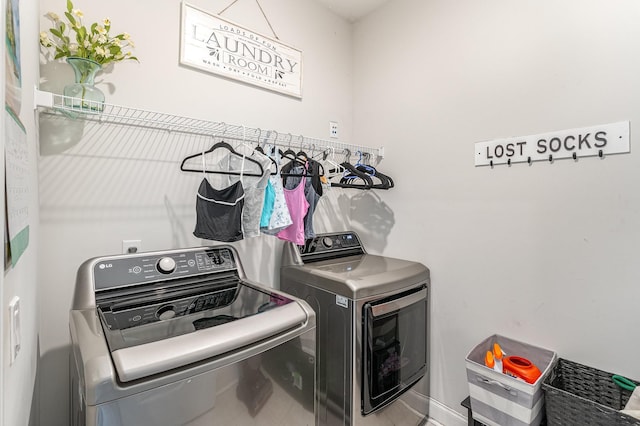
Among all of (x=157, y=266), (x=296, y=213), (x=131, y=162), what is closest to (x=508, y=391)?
(x=296, y=213)

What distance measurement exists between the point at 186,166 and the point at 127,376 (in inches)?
45.6

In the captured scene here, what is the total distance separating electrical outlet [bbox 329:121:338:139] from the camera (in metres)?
2.33

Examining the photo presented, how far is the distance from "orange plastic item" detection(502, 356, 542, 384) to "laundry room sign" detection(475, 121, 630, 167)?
3.22ft

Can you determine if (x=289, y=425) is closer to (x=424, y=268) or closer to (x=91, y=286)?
(x=91, y=286)

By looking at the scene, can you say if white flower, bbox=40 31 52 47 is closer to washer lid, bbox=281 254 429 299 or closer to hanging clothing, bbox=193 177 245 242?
hanging clothing, bbox=193 177 245 242

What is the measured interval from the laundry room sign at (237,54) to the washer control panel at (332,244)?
1022mm

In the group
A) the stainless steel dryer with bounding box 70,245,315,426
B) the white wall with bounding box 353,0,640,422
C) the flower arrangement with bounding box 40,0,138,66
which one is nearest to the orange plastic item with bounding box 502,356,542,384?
the white wall with bounding box 353,0,640,422

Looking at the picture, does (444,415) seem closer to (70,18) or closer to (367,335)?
(367,335)

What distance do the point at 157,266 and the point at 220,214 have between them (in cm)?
34

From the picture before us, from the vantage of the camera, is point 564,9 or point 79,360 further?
point 564,9

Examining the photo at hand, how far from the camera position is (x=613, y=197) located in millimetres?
1295

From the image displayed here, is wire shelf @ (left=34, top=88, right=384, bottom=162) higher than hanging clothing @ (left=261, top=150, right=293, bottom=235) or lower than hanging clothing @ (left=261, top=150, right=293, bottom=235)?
higher

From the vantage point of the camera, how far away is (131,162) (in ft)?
4.80

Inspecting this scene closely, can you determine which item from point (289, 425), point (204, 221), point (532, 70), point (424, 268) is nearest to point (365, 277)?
point (424, 268)
